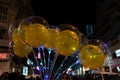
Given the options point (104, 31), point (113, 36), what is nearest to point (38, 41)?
point (113, 36)

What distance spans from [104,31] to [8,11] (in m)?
22.9

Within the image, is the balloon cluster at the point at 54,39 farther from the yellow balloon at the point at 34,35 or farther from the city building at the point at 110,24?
the city building at the point at 110,24

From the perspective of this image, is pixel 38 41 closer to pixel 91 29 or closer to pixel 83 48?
pixel 83 48

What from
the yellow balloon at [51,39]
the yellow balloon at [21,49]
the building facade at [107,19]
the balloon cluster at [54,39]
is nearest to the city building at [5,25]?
the yellow balloon at [21,49]

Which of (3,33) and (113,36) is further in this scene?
(113,36)

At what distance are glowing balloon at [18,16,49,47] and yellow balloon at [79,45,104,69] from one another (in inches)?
63.6

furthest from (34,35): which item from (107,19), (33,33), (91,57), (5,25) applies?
(107,19)

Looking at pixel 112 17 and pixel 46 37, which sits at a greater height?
pixel 112 17

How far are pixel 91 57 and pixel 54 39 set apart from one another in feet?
4.63

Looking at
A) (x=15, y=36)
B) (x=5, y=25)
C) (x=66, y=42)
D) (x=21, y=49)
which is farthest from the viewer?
(x=5, y=25)

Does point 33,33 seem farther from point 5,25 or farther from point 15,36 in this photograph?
point 5,25

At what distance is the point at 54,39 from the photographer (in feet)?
25.2

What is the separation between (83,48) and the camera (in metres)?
8.11

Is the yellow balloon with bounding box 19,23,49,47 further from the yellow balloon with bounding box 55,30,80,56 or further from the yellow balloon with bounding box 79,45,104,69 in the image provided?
the yellow balloon with bounding box 79,45,104,69
